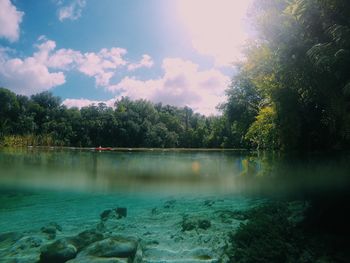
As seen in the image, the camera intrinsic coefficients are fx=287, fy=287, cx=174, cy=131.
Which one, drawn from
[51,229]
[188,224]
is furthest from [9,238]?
[188,224]

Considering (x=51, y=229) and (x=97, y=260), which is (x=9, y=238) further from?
(x=97, y=260)

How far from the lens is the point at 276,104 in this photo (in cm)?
1658

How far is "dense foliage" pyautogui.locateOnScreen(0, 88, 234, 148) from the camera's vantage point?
236ft

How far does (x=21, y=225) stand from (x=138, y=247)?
3.88m

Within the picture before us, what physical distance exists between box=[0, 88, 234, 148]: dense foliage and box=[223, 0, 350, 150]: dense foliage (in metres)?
57.6

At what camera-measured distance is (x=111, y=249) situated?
17.3ft

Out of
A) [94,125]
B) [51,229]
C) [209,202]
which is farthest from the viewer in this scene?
[94,125]

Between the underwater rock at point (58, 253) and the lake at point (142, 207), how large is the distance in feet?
0.06

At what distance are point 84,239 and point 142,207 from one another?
3714mm

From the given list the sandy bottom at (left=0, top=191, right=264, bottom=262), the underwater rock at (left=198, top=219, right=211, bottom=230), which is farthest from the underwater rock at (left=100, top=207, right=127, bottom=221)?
the underwater rock at (left=198, top=219, right=211, bottom=230)

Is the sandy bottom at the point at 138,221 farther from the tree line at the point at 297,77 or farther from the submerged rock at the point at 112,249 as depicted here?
the tree line at the point at 297,77

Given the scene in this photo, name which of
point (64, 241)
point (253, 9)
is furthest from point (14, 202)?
point (253, 9)

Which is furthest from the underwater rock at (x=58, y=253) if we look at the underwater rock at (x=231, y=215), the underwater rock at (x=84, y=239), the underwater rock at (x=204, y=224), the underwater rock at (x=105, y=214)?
the underwater rock at (x=231, y=215)

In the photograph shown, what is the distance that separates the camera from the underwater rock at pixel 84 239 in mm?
5681
